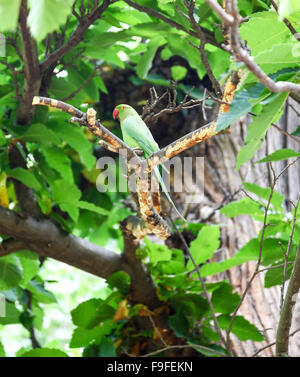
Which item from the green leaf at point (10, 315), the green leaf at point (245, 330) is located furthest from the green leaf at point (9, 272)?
the green leaf at point (245, 330)

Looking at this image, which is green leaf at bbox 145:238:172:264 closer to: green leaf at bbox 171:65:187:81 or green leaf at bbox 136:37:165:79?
green leaf at bbox 136:37:165:79

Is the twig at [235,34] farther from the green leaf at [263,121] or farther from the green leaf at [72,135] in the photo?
the green leaf at [72,135]

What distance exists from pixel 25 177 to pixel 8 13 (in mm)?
941

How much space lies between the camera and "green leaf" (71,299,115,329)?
4.49 feet

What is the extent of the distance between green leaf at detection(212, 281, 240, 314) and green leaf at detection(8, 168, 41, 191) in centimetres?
57

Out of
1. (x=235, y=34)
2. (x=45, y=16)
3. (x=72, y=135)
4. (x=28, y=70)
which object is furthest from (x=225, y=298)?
(x=45, y=16)

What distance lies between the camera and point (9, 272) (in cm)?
136

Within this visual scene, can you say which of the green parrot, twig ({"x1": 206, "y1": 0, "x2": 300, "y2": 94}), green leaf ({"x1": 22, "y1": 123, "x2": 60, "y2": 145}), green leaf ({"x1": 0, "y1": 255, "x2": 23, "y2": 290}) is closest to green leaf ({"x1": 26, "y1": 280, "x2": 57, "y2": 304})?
green leaf ({"x1": 0, "y1": 255, "x2": 23, "y2": 290})

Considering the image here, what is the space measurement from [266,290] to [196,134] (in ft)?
3.32

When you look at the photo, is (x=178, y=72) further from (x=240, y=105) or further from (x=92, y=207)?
(x=240, y=105)

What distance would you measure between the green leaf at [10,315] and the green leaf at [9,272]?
5.4 inches

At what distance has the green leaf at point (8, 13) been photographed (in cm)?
36
